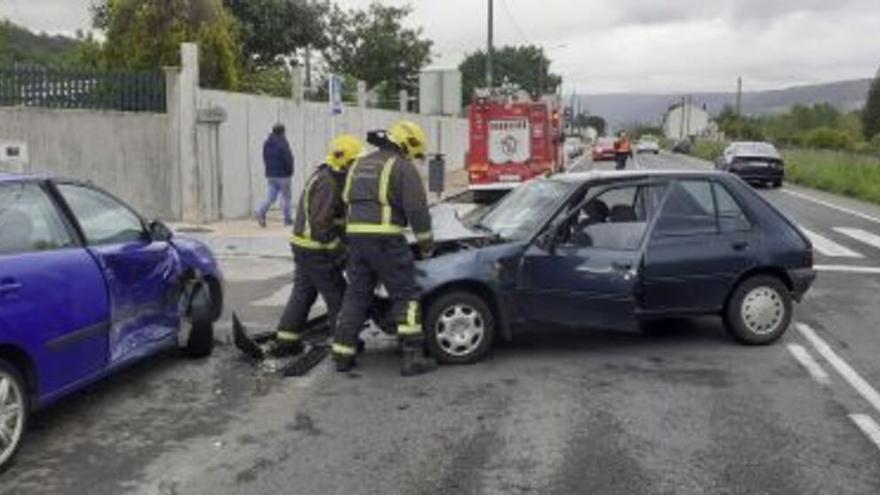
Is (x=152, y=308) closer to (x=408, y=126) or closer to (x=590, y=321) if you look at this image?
(x=408, y=126)

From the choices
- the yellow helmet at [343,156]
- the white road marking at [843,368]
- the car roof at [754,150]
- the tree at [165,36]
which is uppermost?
the tree at [165,36]

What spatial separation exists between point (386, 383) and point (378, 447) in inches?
61.1

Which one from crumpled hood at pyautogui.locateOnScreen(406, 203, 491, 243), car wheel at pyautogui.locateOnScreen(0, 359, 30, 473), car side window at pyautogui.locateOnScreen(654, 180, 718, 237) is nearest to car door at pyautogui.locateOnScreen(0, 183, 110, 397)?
car wheel at pyautogui.locateOnScreen(0, 359, 30, 473)

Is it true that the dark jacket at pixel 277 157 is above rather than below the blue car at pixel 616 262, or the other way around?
above

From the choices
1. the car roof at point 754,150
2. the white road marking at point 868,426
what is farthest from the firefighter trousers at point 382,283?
the car roof at point 754,150

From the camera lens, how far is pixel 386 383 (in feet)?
25.3

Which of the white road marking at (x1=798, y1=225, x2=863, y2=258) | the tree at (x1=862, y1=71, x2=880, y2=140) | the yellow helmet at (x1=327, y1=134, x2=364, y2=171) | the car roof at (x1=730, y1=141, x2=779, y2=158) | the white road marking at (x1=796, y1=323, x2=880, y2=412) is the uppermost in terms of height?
the tree at (x1=862, y1=71, x2=880, y2=140)

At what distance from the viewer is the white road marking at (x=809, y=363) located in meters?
7.80

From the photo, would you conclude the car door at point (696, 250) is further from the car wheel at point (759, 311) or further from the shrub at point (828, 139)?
the shrub at point (828, 139)

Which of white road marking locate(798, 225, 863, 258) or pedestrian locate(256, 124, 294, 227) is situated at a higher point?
pedestrian locate(256, 124, 294, 227)

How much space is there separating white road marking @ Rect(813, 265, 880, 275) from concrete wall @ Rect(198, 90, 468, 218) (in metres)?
9.82

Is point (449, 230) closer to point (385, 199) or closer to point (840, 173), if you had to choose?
point (385, 199)

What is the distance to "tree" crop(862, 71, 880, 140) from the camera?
99.6 meters

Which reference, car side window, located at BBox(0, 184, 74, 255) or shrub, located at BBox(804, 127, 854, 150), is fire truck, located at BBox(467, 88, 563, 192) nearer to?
car side window, located at BBox(0, 184, 74, 255)
